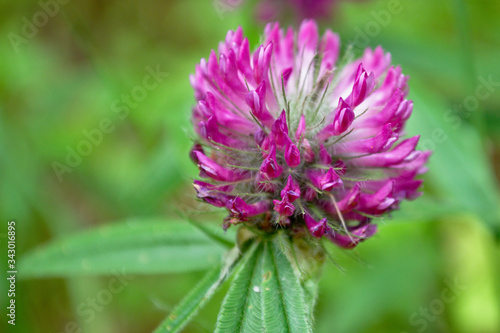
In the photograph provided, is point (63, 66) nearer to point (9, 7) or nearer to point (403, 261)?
point (9, 7)

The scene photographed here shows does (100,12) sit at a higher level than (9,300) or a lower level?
higher

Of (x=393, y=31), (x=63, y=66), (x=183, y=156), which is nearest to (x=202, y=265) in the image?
(x=183, y=156)
